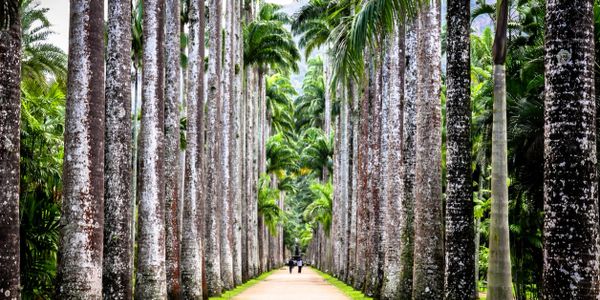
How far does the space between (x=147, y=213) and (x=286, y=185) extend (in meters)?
53.4

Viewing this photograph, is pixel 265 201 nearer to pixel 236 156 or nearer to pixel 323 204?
pixel 323 204

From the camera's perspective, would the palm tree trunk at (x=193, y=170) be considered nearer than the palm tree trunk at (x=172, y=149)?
No

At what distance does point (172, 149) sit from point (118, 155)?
490 cm

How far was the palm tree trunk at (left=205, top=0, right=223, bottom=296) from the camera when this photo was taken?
22.9 metres

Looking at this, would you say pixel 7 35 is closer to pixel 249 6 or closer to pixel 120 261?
pixel 120 261

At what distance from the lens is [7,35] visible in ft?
27.3

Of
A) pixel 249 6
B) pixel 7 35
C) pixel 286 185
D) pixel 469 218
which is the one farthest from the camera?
pixel 286 185

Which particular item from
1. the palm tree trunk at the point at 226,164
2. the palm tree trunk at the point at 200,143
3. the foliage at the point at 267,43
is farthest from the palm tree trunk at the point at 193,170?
the foliage at the point at 267,43

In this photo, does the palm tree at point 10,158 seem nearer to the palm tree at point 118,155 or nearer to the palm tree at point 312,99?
the palm tree at point 118,155

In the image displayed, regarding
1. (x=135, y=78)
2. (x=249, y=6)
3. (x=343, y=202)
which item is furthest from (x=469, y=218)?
(x=249, y=6)

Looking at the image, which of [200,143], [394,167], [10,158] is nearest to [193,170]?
[200,143]

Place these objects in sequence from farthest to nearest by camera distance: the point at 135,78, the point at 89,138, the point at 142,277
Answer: the point at 135,78 → the point at 142,277 → the point at 89,138

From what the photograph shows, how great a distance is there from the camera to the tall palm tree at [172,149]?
1661 cm

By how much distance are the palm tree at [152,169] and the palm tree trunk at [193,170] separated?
431 cm
